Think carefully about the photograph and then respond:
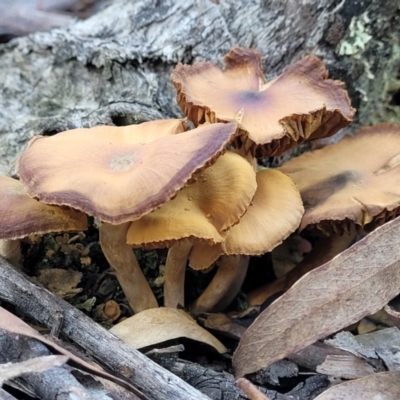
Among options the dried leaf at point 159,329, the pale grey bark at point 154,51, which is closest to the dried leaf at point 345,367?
the dried leaf at point 159,329

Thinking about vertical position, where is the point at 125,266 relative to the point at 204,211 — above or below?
below

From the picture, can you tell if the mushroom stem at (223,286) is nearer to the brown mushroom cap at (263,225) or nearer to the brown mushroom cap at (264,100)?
the brown mushroom cap at (263,225)

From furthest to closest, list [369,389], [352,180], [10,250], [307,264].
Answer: [307,264], [352,180], [10,250], [369,389]

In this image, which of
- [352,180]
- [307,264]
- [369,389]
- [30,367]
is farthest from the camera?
[307,264]

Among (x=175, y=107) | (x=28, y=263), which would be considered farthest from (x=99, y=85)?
(x=28, y=263)

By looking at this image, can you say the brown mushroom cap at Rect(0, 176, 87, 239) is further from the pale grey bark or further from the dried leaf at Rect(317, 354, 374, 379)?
the dried leaf at Rect(317, 354, 374, 379)

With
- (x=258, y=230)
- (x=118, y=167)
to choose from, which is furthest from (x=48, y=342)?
(x=258, y=230)

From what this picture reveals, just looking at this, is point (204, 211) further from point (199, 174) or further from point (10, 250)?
point (10, 250)

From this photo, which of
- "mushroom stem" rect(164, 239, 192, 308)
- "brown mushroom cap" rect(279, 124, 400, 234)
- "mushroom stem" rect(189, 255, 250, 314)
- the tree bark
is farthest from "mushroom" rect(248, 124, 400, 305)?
the tree bark

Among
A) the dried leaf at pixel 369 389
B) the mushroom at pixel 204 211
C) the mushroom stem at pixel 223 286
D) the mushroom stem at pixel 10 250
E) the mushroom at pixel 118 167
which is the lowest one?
the mushroom stem at pixel 223 286
